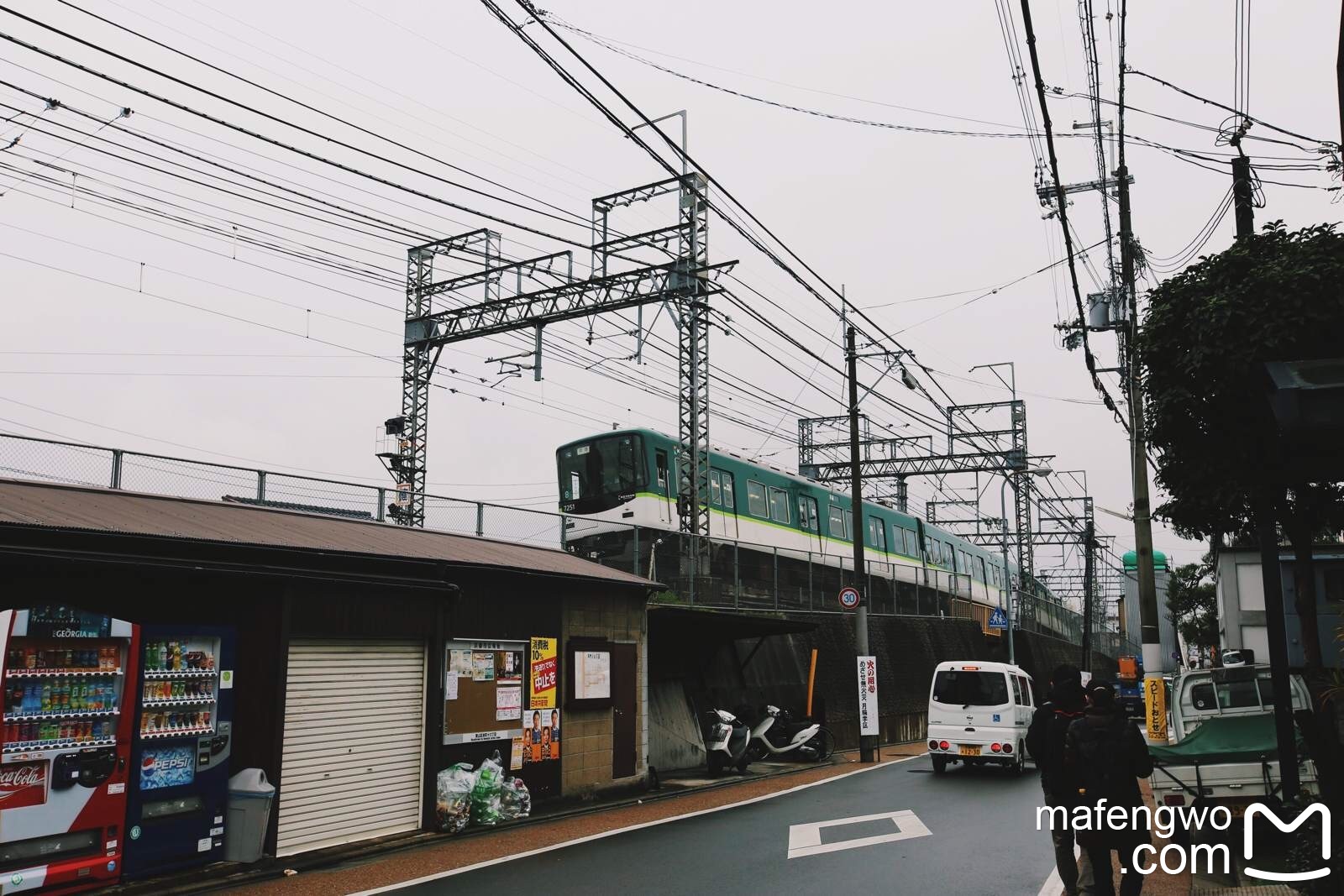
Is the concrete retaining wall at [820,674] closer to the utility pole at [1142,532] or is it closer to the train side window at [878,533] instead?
the train side window at [878,533]

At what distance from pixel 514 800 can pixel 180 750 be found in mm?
4959

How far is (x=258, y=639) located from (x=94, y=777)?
2.24 m

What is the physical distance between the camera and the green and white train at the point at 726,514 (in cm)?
2142

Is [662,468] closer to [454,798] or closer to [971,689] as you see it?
[971,689]

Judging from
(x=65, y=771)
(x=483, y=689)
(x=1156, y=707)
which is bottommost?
(x=1156, y=707)

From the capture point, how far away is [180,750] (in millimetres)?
9867

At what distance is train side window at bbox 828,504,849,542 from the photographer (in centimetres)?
3334

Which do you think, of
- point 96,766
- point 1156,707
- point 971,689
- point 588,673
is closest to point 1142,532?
point 1156,707

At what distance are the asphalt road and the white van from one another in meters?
2.84

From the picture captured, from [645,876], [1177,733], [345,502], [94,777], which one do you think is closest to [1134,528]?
[1177,733]

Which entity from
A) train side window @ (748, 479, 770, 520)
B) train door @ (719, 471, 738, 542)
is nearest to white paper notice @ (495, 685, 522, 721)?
train door @ (719, 471, 738, 542)

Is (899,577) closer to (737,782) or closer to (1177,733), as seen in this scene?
(737,782)

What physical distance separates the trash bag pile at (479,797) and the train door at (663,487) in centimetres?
1090

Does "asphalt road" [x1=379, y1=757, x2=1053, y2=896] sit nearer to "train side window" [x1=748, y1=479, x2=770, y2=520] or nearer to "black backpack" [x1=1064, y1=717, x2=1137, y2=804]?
"black backpack" [x1=1064, y1=717, x2=1137, y2=804]
